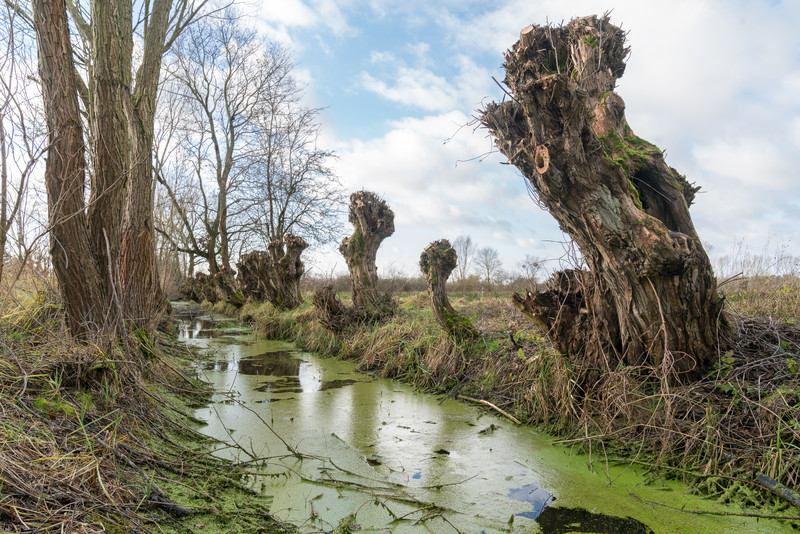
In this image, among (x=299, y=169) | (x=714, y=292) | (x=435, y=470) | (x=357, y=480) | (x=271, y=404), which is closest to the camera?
(x=357, y=480)

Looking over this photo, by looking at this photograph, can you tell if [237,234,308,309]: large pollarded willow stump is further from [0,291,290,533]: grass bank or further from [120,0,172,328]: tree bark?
[0,291,290,533]: grass bank

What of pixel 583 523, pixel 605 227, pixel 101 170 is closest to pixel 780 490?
pixel 583 523

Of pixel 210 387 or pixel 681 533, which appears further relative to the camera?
pixel 210 387

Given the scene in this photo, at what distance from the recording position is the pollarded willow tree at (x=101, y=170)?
3635 millimetres

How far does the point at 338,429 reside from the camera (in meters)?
4.20

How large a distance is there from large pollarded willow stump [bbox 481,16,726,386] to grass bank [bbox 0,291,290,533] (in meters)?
2.85

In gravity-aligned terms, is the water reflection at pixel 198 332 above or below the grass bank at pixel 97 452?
below

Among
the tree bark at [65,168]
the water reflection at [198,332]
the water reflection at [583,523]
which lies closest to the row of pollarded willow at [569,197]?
the tree bark at [65,168]

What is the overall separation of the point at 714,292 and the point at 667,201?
0.87 meters

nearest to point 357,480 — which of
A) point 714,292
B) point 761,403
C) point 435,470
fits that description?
point 435,470

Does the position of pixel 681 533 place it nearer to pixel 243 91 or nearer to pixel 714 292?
pixel 714 292

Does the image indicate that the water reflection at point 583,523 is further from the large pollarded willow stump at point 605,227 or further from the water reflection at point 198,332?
the water reflection at point 198,332

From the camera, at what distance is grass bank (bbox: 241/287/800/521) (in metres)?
2.77

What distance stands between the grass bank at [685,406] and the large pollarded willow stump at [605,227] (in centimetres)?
23
